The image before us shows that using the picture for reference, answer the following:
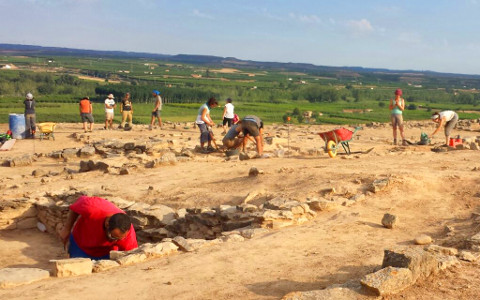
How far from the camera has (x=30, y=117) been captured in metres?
18.6

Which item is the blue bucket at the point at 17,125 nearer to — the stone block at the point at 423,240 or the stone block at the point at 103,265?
the stone block at the point at 103,265

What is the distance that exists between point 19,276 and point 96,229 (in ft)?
3.47

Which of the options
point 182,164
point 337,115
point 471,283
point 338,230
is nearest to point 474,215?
point 338,230

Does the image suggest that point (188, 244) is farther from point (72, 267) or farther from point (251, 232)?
point (72, 267)

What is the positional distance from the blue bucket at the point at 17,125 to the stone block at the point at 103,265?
1361 cm

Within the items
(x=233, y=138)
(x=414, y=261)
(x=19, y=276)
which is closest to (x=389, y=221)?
(x=414, y=261)

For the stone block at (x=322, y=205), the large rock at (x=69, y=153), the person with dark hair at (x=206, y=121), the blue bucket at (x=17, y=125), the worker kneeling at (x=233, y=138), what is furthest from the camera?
the blue bucket at (x=17, y=125)

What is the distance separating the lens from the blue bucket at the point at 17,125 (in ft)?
61.3

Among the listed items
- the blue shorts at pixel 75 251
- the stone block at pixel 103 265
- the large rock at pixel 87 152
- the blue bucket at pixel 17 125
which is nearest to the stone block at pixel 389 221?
the stone block at pixel 103 265

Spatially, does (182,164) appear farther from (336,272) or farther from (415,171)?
(336,272)

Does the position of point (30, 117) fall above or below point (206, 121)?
below

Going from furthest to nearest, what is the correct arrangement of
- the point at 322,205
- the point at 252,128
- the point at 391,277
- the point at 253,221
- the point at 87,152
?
the point at 87,152 → the point at 252,128 → the point at 322,205 → the point at 253,221 → the point at 391,277

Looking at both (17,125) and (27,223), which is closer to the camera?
(27,223)

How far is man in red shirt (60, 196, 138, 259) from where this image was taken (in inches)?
260
